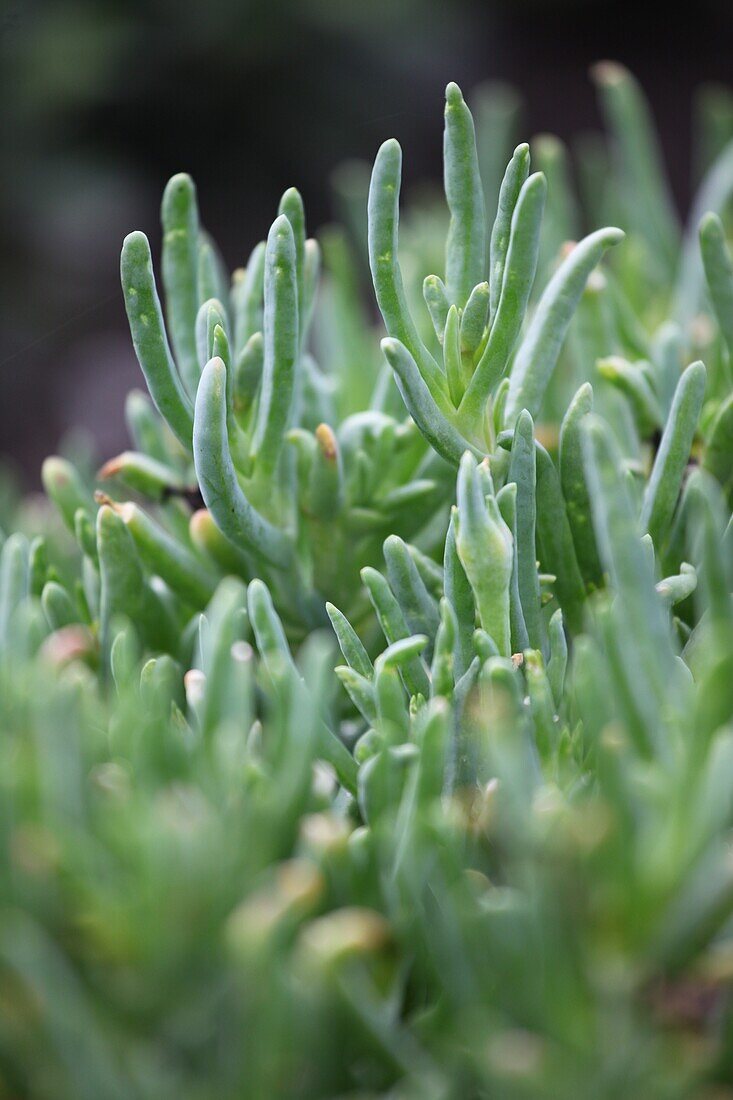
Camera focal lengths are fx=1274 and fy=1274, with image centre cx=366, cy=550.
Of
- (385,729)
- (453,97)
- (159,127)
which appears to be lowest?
(385,729)

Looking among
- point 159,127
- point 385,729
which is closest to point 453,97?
point 385,729

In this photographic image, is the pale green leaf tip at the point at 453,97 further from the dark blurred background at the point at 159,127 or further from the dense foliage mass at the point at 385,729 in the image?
the dark blurred background at the point at 159,127

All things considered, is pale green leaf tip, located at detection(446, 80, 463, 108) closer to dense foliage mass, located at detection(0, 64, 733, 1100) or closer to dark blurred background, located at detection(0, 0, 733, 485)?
dense foliage mass, located at detection(0, 64, 733, 1100)

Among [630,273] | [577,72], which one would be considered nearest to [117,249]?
[577,72]

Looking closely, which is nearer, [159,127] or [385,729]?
[385,729]

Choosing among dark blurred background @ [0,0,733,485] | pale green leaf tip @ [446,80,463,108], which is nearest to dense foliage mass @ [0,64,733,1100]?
pale green leaf tip @ [446,80,463,108]

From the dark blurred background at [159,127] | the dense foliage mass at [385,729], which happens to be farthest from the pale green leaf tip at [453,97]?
the dark blurred background at [159,127]

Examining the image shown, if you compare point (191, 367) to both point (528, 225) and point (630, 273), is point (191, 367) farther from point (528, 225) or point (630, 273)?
point (630, 273)

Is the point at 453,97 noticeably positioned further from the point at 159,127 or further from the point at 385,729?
the point at 159,127
